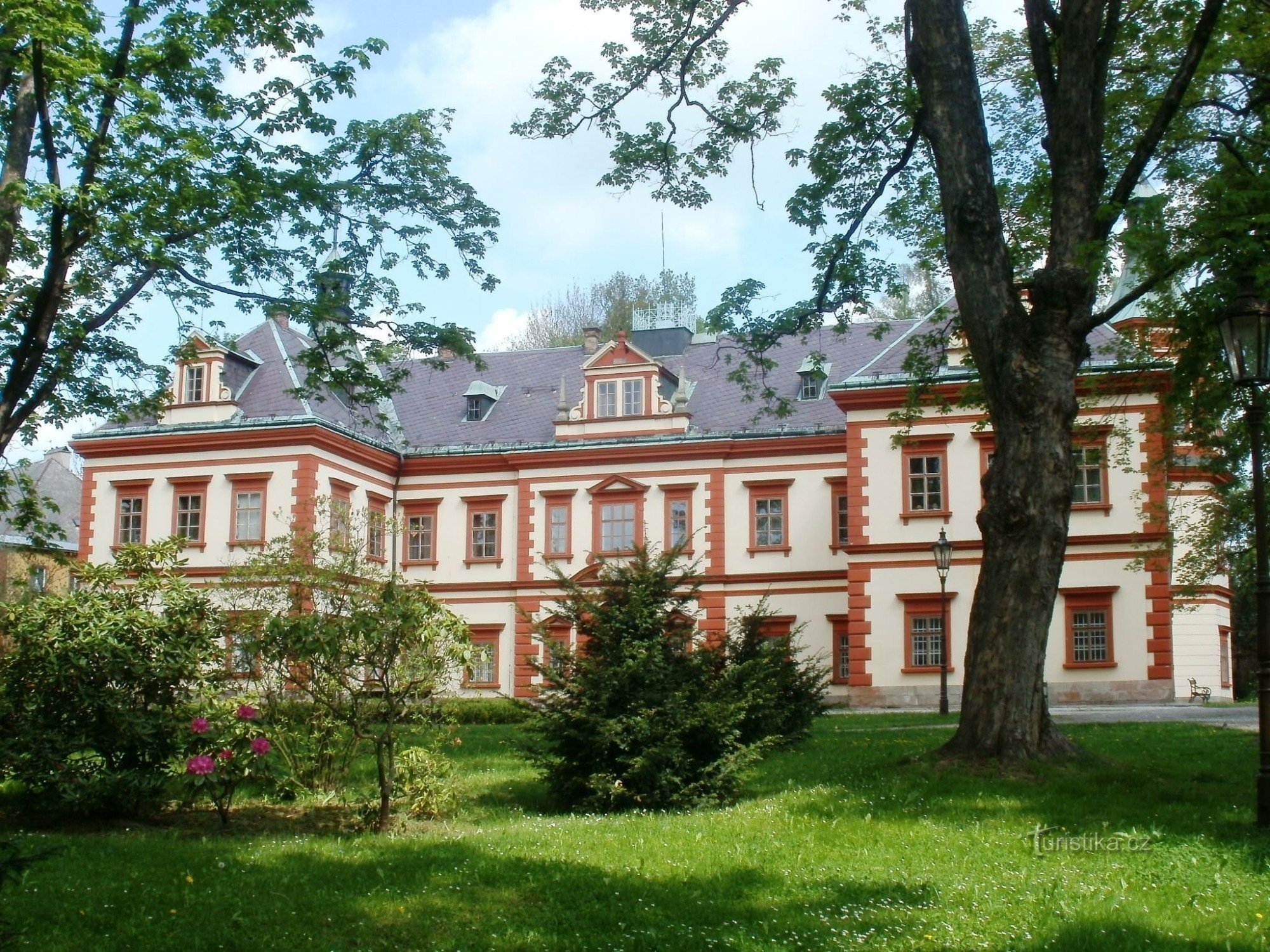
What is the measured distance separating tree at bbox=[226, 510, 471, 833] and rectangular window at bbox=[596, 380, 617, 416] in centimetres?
2660

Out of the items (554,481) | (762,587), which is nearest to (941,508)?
(762,587)

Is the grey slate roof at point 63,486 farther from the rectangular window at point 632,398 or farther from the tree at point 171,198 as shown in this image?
the tree at point 171,198

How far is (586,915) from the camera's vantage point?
7430mm

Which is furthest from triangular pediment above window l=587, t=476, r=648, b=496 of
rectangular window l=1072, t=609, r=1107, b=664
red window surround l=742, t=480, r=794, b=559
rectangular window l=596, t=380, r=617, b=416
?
rectangular window l=1072, t=609, r=1107, b=664

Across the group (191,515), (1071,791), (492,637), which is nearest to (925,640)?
(492,637)

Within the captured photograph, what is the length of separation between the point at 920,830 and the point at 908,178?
9.44 meters

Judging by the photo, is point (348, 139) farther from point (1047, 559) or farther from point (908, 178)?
point (1047, 559)

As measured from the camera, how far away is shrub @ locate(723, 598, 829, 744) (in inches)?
564

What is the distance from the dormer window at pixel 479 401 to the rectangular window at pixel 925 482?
14352mm

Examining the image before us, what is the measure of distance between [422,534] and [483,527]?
2.18 m

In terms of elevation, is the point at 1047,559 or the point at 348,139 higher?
the point at 348,139

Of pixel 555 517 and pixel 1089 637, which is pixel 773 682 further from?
pixel 555 517

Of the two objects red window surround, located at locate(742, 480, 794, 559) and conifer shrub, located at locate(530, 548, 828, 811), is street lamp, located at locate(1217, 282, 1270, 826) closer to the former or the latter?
conifer shrub, located at locate(530, 548, 828, 811)

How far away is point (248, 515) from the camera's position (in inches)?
1455
